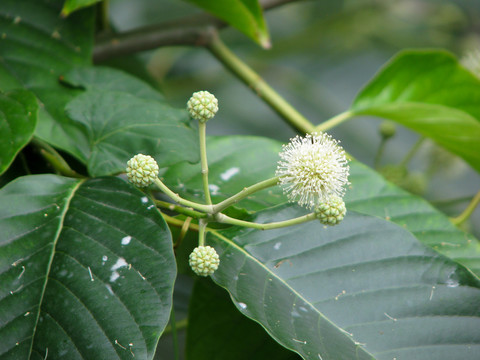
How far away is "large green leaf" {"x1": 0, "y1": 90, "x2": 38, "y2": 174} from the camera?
70 centimetres

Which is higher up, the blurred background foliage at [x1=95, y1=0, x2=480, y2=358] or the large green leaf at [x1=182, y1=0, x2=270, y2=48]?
the blurred background foliage at [x1=95, y1=0, x2=480, y2=358]

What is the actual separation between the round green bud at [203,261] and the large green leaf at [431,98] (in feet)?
1.93

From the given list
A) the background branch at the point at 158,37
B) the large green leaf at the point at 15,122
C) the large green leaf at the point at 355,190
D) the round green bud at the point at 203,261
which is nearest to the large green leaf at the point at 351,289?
the round green bud at the point at 203,261

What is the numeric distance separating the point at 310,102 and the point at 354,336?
2.26 meters

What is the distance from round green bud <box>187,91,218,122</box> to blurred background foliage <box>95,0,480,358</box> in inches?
64.5

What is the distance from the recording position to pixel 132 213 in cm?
67

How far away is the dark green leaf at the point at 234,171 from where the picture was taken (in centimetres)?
85

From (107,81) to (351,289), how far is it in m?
0.57

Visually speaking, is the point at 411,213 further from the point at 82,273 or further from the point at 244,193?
the point at 82,273

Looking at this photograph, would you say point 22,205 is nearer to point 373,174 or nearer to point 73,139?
point 73,139

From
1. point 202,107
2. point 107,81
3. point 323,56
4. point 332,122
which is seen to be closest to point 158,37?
point 107,81

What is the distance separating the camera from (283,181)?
726mm

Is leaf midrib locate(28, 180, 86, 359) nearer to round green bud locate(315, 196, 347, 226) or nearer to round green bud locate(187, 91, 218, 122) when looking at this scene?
round green bud locate(187, 91, 218, 122)

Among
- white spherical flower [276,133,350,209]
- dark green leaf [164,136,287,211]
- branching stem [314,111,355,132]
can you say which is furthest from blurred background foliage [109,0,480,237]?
white spherical flower [276,133,350,209]
